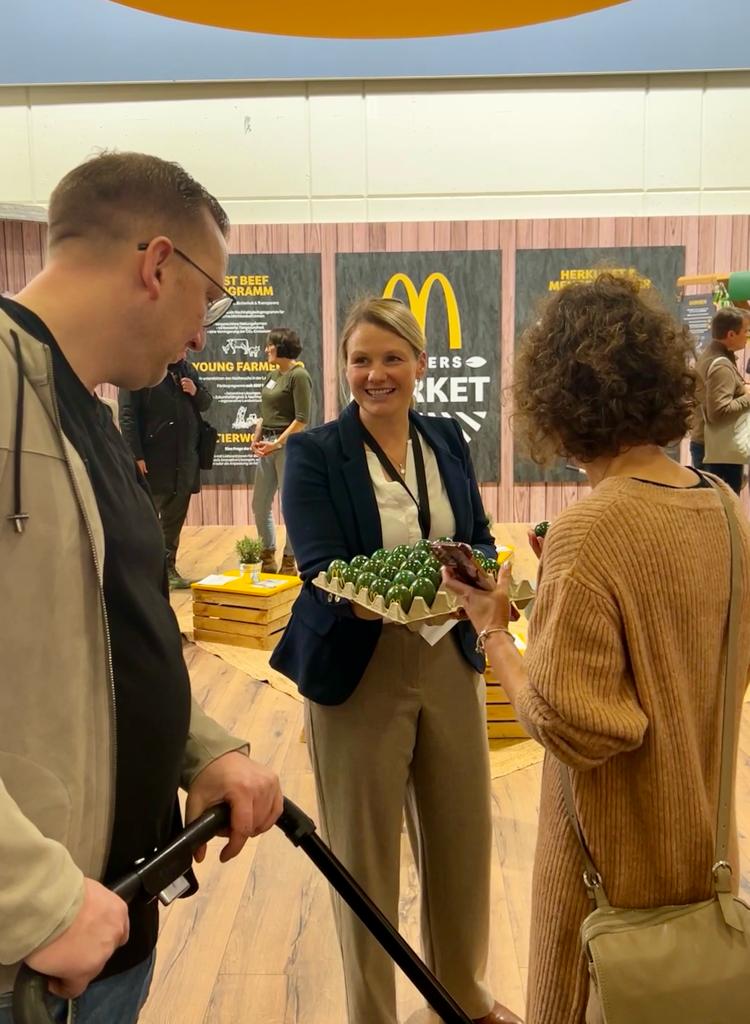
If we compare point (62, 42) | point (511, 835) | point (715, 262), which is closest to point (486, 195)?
point (715, 262)

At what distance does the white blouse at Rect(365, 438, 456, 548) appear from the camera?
7.45 feet

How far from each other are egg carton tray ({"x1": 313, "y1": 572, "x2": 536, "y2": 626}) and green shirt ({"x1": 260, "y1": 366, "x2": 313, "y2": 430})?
486 cm

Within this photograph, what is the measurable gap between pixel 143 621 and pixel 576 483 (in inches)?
333

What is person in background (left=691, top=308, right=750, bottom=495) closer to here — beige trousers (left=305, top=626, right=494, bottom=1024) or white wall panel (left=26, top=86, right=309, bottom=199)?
beige trousers (left=305, top=626, right=494, bottom=1024)

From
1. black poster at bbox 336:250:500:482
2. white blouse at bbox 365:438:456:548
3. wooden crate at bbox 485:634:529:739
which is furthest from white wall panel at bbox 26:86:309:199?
white blouse at bbox 365:438:456:548

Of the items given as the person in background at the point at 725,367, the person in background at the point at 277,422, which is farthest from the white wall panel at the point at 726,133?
the person in background at the point at 277,422

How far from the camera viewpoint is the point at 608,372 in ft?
4.67

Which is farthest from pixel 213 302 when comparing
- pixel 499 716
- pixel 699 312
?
pixel 699 312

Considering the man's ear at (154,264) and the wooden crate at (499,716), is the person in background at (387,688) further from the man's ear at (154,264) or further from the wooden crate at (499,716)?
the wooden crate at (499,716)

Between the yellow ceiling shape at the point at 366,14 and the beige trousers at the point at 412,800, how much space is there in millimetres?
1374

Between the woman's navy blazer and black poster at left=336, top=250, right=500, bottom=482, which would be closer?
the woman's navy blazer

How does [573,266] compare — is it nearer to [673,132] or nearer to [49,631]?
[673,132]

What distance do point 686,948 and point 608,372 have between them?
0.93 m

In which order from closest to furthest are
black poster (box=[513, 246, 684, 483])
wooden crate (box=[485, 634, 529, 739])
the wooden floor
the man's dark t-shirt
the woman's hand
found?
the man's dark t-shirt < the woman's hand < the wooden floor < wooden crate (box=[485, 634, 529, 739]) < black poster (box=[513, 246, 684, 483])
